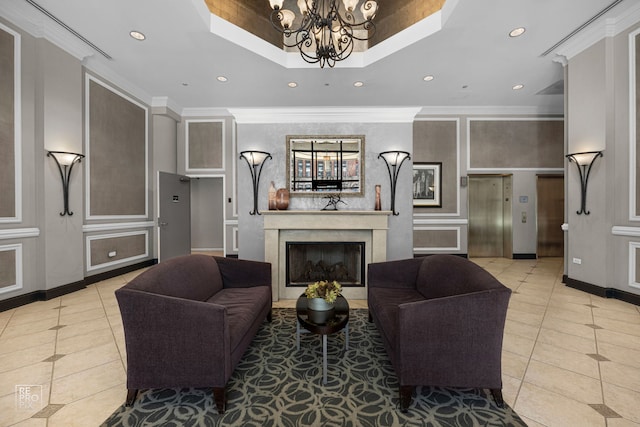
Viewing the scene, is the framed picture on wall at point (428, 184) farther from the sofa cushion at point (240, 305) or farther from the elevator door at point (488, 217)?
the sofa cushion at point (240, 305)

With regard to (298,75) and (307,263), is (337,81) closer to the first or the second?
(298,75)

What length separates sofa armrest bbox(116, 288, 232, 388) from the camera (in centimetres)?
157

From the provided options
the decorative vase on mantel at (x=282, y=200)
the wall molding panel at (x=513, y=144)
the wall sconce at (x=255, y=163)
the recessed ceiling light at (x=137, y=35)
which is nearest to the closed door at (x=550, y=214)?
the wall molding panel at (x=513, y=144)

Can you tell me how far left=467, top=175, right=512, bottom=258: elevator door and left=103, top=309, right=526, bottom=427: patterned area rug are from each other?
18.0ft

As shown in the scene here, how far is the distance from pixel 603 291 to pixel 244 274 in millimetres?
4807

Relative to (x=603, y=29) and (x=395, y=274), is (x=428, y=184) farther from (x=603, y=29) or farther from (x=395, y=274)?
(x=395, y=274)

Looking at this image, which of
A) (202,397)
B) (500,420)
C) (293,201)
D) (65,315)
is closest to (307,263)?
(293,201)

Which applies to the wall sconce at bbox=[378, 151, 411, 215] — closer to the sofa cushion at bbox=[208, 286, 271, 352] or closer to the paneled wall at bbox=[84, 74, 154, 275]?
the sofa cushion at bbox=[208, 286, 271, 352]

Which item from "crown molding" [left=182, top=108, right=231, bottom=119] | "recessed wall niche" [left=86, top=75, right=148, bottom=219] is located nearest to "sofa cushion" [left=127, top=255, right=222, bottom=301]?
"recessed wall niche" [left=86, top=75, right=148, bottom=219]

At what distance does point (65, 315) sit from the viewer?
3.03m

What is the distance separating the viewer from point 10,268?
3172 mm

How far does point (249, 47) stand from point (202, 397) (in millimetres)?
3993

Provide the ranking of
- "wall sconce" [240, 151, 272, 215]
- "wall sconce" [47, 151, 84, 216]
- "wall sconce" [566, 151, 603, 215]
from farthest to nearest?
1. "wall sconce" [240, 151, 272, 215]
2. "wall sconce" [566, 151, 603, 215]
3. "wall sconce" [47, 151, 84, 216]

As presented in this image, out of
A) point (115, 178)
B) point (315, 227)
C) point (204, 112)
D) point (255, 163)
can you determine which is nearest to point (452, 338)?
point (315, 227)
